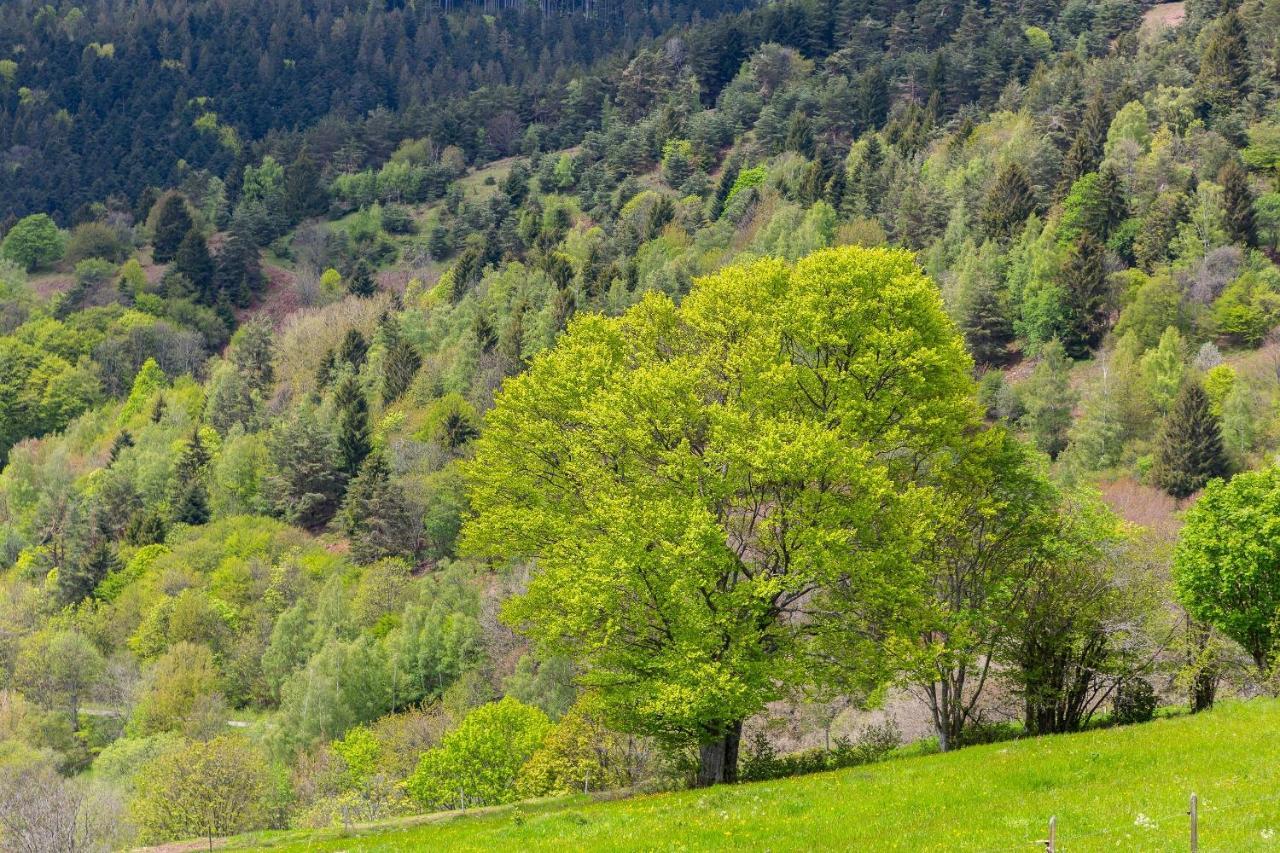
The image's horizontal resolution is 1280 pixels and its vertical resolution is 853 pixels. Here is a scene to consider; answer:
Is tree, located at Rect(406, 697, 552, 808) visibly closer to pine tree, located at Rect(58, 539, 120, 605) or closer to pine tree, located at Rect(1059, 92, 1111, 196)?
pine tree, located at Rect(58, 539, 120, 605)

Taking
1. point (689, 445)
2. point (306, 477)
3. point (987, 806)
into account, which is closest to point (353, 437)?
point (306, 477)

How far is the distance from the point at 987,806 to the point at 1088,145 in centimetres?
9707

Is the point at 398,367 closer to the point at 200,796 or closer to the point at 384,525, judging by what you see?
the point at 384,525

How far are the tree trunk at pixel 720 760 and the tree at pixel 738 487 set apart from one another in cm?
6

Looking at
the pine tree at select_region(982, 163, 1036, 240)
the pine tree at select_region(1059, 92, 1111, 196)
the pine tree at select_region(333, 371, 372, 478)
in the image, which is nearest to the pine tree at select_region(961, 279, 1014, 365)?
the pine tree at select_region(982, 163, 1036, 240)

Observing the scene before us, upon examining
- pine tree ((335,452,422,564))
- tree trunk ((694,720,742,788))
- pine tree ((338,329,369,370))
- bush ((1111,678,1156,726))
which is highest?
bush ((1111,678,1156,726))

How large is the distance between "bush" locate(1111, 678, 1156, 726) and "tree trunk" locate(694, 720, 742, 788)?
10582 millimetres

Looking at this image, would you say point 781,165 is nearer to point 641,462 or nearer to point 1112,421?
point 1112,421

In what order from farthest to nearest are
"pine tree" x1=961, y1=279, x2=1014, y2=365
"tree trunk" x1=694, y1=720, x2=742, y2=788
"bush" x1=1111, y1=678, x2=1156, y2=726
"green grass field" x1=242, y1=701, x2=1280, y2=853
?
1. "pine tree" x1=961, y1=279, x2=1014, y2=365
2. "bush" x1=1111, y1=678, x2=1156, y2=726
3. "tree trunk" x1=694, y1=720, x2=742, y2=788
4. "green grass field" x1=242, y1=701, x2=1280, y2=853

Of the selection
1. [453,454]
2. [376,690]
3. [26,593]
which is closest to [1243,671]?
[376,690]

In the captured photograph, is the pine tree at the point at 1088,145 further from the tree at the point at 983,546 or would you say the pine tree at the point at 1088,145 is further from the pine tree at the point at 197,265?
the pine tree at the point at 197,265

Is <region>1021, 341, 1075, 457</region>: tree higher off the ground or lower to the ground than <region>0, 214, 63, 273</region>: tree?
higher

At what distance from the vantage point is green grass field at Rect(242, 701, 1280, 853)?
64.7ft

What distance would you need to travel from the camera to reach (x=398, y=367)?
4747 inches
